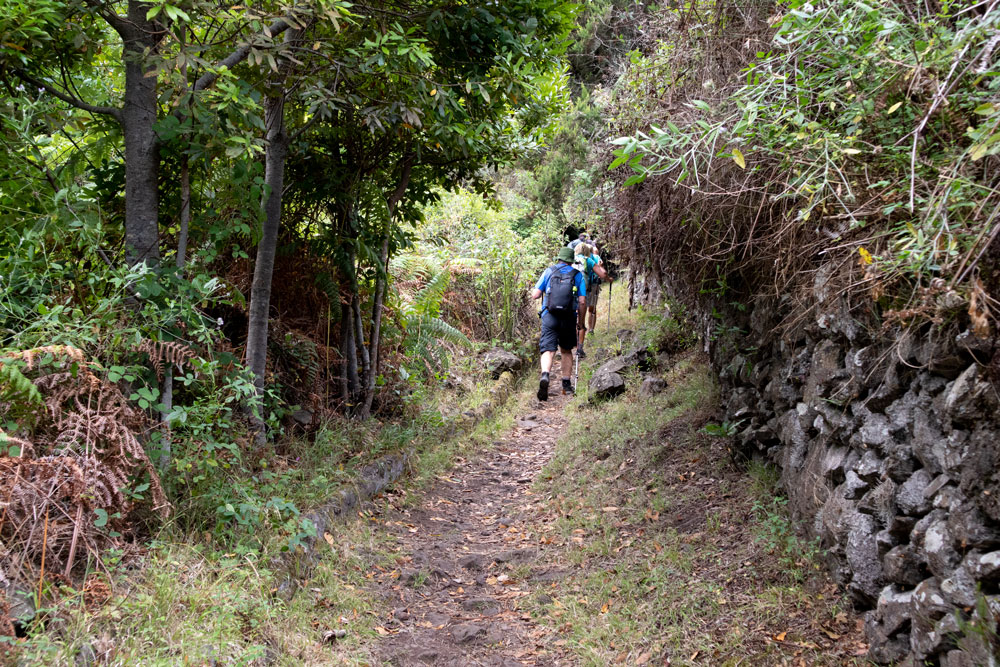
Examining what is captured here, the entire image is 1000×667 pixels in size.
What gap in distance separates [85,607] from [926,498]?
3767 millimetres

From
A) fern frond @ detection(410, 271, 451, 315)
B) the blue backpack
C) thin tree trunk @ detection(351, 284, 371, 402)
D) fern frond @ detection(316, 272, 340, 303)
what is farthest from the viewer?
the blue backpack

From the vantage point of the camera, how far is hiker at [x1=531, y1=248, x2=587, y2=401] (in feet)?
30.8

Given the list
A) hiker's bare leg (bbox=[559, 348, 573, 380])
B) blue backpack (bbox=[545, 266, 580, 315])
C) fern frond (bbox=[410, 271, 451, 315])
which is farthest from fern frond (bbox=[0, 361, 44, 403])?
hiker's bare leg (bbox=[559, 348, 573, 380])

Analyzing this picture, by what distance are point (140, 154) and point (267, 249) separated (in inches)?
55.5

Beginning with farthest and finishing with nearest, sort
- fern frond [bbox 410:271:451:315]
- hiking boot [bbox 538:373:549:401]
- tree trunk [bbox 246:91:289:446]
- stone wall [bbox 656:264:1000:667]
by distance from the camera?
hiking boot [bbox 538:373:549:401] → fern frond [bbox 410:271:451:315] → tree trunk [bbox 246:91:289:446] → stone wall [bbox 656:264:1000:667]

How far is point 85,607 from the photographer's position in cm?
289

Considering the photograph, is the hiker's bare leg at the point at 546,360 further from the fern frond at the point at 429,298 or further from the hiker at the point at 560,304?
the fern frond at the point at 429,298

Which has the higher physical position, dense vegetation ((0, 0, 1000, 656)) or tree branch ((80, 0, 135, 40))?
tree branch ((80, 0, 135, 40))

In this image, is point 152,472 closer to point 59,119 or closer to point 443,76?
point 59,119

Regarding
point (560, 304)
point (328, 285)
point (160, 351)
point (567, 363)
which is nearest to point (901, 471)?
point (160, 351)

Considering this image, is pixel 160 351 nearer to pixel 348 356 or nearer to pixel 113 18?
pixel 113 18

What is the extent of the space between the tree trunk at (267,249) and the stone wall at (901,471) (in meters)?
3.94

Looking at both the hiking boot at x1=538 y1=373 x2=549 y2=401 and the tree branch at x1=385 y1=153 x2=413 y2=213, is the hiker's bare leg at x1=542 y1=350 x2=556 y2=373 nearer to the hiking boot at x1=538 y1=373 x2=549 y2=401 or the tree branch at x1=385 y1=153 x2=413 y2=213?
the hiking boot at x1=538 y1=373 x2=549 y2=401

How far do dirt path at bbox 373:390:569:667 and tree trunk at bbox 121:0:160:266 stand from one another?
109 inches
